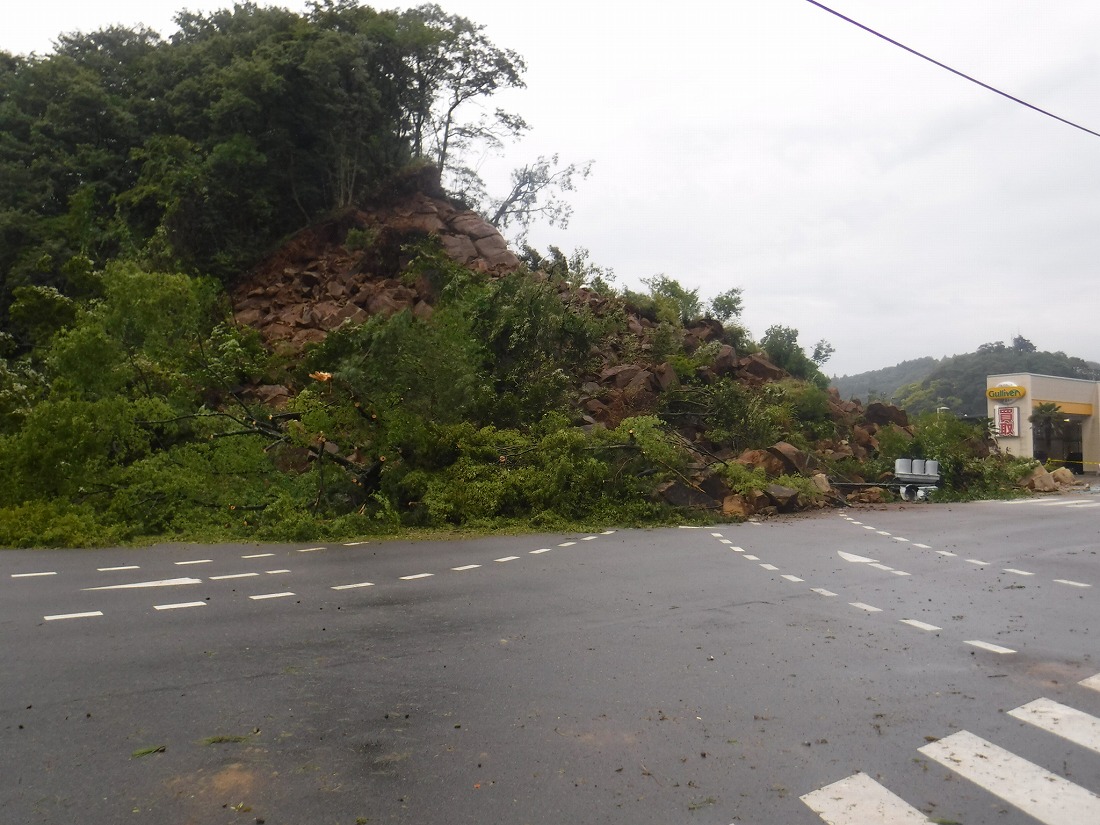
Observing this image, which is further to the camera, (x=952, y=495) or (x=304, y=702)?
(x=952, y=495)

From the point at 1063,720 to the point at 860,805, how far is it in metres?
1.80

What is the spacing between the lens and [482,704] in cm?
491

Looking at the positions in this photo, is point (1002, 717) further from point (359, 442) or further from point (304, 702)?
point (359, 442)

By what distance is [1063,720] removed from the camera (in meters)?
4.64

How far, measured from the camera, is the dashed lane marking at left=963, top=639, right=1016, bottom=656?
6.09 meters

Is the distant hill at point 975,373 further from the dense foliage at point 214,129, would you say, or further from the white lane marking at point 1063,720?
the white lane marking at point 1063,720

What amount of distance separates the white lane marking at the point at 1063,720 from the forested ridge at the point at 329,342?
9.83 meters

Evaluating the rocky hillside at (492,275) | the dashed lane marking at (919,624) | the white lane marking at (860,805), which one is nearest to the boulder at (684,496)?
the rocky hillside at (492,275)

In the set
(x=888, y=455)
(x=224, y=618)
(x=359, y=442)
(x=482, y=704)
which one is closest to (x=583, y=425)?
(x=359, y=442)

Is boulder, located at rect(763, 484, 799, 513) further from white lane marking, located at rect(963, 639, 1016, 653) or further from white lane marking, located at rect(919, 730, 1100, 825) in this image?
white lane marking, located at rect(919, 730, 1100, 825)

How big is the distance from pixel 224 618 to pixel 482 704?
3.21 m

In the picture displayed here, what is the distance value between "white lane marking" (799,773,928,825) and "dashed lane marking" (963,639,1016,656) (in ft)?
9.31

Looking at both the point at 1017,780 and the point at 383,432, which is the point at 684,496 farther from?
the point at 1017,780

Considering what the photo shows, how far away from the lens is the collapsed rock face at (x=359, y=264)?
25625 millimetres
